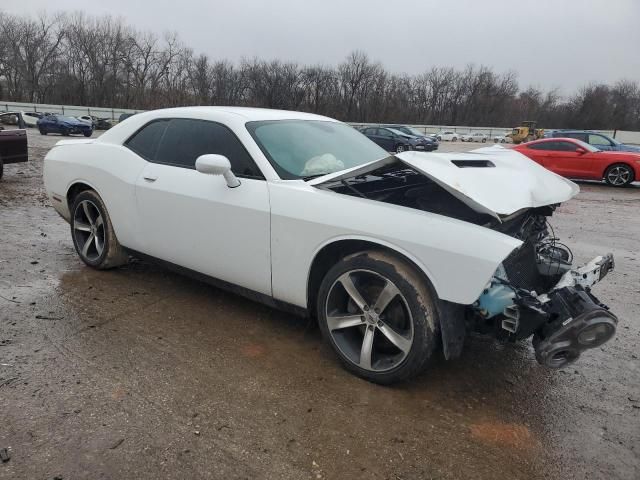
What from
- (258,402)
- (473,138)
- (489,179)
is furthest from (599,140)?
(473,138)

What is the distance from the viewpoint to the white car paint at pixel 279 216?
243 centimetres

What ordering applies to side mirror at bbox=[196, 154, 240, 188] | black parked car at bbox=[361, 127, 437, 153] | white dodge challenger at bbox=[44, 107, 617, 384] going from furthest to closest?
black parked car at bbox=[361, 127, 437, 153], side mirror at bbox=[196, 154, 240, 188], white dodge challenger at bbox=[44, 107, 617, 384]

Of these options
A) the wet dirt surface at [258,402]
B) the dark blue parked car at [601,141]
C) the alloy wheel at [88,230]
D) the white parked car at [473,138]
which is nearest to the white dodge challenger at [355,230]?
the alloy wheel at [88,230]

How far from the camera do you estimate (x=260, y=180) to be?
3.14 meters

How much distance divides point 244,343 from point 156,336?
0.63 meters

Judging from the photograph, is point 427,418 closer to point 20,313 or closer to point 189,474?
point 189,474

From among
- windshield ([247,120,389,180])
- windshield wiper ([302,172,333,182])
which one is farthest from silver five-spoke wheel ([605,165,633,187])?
windshield wiper ([302,172,333,182])

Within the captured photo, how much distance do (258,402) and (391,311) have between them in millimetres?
908

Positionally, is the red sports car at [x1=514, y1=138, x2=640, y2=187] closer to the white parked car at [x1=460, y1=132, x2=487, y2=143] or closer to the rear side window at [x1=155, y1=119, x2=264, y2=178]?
the rear side window at [x1=155, y1=119, x2=264, y2=178]

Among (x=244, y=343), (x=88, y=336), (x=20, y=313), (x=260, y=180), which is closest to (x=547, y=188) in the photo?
(x=260, y=180)

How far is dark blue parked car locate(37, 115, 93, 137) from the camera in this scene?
2898cm

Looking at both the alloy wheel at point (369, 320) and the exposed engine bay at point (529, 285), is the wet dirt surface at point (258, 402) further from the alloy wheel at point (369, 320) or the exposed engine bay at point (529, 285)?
the exposed engine bay at point (529, 285)

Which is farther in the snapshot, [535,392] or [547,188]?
[547,188]

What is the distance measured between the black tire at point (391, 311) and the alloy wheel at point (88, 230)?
2606mm
